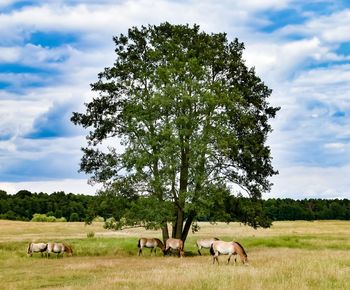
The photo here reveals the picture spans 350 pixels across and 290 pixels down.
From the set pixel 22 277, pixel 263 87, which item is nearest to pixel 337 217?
pixel 263 87

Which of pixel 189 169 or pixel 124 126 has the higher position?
pixel 124 126

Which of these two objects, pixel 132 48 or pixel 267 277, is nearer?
pixel 267 277

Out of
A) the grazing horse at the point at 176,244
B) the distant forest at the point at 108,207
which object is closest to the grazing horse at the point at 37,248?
the distant forest at the point at 108,207

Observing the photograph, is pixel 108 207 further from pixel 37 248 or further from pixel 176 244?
pixel 176 244

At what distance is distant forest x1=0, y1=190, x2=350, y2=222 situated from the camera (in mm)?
44625

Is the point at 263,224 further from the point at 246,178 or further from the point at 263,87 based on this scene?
the point at 263,87

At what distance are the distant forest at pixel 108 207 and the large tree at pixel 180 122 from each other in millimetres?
1504

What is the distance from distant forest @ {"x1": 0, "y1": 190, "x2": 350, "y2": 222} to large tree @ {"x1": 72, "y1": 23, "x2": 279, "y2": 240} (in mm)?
1504

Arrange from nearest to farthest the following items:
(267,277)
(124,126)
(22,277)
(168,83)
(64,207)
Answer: (267,277) → (22,277) → (168,83) → (124,126) → (64,207)

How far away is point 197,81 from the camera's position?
142ft

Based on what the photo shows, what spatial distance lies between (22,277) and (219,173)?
2012cm

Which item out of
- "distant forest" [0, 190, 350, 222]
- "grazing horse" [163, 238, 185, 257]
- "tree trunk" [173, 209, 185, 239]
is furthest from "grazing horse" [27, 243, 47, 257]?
"tree trunk" [173, 209, 185, 239]

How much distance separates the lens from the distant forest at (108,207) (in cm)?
4462

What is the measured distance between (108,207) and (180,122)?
371 inches
